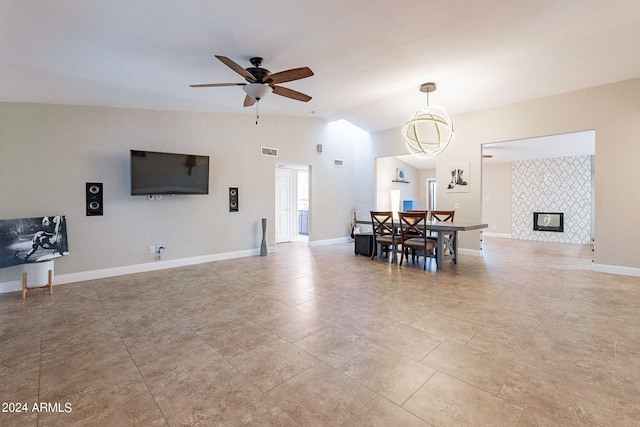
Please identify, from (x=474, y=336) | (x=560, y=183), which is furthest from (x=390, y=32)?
(x=560, y=183)

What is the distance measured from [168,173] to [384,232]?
407 cm

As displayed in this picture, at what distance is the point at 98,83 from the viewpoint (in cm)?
364

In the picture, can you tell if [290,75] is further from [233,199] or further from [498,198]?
[498,198]

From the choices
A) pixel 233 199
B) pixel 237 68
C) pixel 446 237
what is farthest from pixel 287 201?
pixel 237 68

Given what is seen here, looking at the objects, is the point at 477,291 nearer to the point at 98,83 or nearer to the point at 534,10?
the point at 534,10

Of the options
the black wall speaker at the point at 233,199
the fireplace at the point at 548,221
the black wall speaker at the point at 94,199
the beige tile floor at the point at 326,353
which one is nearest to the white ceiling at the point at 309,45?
the black wall speaker at the point at 94,199

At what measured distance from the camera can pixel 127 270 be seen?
15.5 ft

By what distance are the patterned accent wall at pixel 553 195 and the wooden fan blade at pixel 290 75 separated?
8.57 m

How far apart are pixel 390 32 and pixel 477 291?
3.29m

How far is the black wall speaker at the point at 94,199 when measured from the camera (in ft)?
14.4

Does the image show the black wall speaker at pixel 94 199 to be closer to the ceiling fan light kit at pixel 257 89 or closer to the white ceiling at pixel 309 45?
the white ceiling at pixel 309 45

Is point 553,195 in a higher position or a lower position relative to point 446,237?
higher

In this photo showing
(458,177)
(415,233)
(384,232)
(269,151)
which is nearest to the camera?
(415,233)

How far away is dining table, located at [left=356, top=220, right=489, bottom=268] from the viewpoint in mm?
4668
